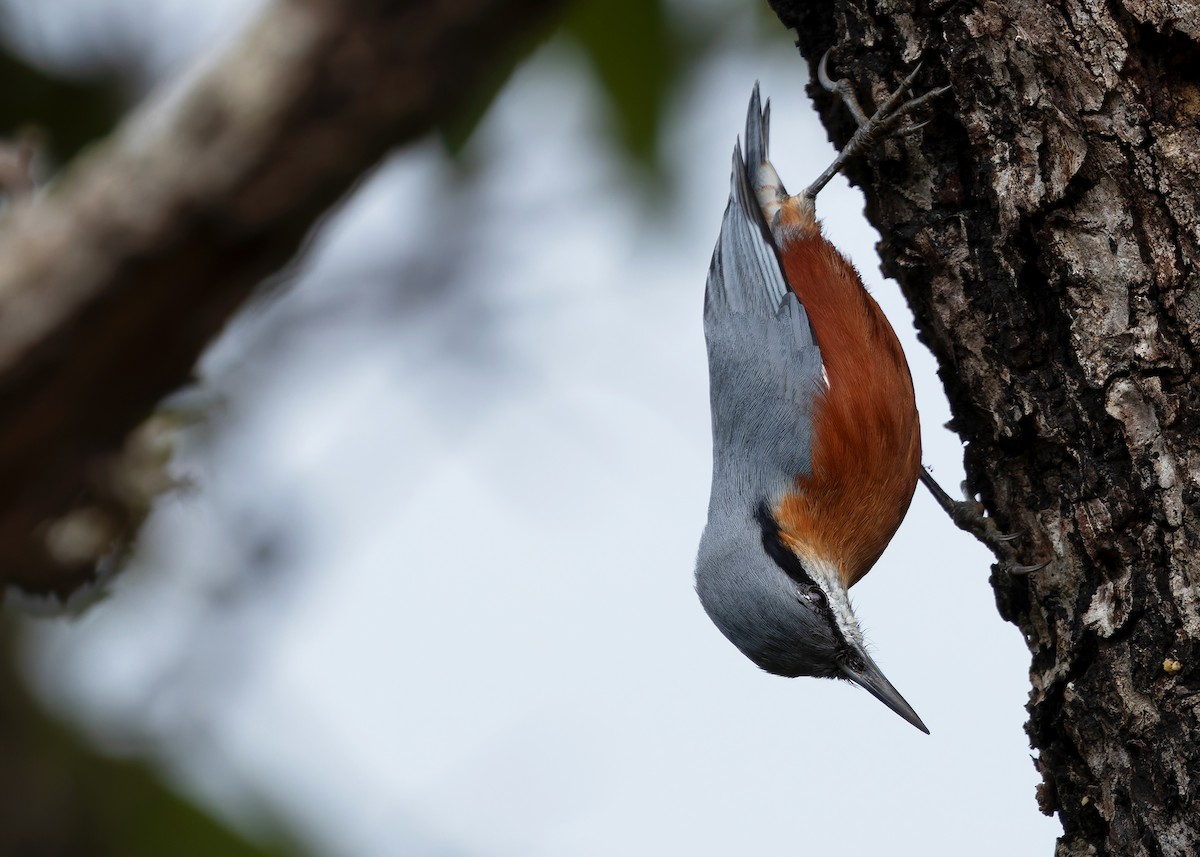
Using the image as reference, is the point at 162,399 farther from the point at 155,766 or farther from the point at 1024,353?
the point at 1024,353

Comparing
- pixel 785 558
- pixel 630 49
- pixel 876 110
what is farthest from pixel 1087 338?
pixel 785 558

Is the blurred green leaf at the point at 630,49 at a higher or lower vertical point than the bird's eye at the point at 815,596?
higher

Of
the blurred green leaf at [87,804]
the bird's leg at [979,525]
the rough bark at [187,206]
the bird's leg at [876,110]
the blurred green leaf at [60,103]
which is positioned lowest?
the blurred green leaf at [87,804]

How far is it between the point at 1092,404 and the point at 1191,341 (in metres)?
0.32

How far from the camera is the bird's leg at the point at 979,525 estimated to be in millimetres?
3891

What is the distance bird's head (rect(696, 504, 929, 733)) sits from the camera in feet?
15.9

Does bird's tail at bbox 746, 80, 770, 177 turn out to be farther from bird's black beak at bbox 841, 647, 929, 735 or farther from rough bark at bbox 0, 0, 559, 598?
rough bark at bbox 0, 0, 559, 598

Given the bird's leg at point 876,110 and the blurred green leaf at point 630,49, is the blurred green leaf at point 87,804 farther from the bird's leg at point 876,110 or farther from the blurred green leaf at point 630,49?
the bird's leg at point 876,110

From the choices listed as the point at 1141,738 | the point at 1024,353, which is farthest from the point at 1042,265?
the point at 1141,738

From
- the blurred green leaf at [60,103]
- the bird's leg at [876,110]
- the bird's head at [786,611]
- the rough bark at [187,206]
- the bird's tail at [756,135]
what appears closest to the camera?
the rough bark at [187,206]

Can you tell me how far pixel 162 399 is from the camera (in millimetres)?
1464

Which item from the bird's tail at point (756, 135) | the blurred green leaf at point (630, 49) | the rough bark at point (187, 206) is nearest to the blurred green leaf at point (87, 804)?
the rough bark at point (187, 206)

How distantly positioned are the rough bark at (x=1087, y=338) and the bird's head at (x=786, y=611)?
106cm

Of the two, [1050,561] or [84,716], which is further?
[1050,561]
